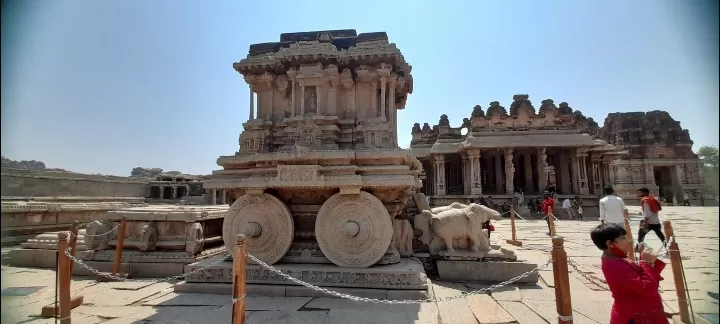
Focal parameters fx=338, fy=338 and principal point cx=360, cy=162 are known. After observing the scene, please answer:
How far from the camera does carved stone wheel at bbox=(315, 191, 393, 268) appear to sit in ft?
15.8

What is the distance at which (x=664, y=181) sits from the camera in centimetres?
3200

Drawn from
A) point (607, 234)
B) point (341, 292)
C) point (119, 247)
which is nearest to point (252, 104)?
point (119, 247)

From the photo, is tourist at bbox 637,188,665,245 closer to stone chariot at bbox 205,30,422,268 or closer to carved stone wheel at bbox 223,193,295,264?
stone chariot at bbox 205,30,422,268

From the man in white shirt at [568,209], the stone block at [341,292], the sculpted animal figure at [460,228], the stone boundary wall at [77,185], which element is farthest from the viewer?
the man in white shirt at [568,209]

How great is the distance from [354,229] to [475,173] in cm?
1793

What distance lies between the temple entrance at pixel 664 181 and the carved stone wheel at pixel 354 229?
37.7 meters

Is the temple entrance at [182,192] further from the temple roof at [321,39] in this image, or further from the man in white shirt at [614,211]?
the man in white shirt at [614,211]

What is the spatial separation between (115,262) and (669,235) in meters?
8.35

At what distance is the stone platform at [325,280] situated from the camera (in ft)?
14.6

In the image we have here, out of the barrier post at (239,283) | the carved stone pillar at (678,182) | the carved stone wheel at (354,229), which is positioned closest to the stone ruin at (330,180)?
the carved stone wheel at (354,229)

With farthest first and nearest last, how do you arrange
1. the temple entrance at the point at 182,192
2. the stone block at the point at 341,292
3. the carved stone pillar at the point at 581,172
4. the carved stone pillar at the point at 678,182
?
the carved stone pillar at the point at 678,182 < the temple entrance at the point at 182,192 < the carved stone pillar at the point at 581,172 < the stone block at the point at 341,292

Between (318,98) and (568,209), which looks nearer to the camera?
(318,98)

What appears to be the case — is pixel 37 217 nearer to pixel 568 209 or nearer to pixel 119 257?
pixel 119 257

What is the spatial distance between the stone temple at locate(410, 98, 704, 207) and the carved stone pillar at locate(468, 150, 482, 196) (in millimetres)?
59
